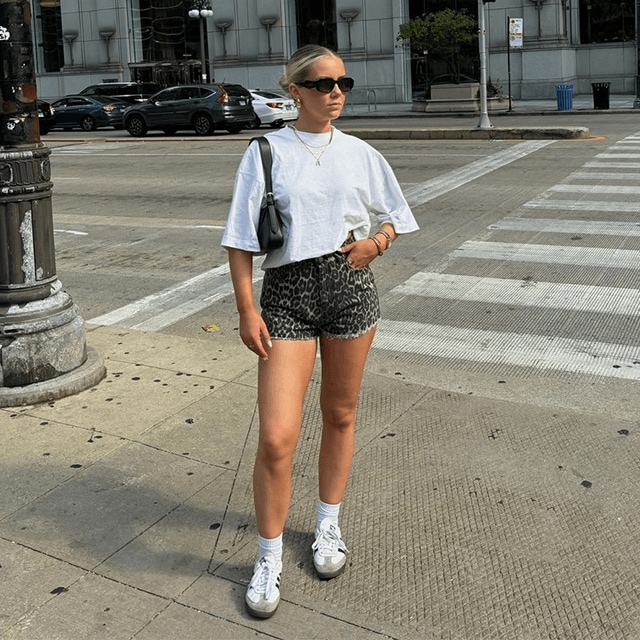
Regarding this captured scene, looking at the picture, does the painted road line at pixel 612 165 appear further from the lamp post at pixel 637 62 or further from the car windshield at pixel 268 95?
the lamp post at pixel 637 62

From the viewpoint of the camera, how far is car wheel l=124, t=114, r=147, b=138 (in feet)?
94.9

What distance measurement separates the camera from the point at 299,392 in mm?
3428

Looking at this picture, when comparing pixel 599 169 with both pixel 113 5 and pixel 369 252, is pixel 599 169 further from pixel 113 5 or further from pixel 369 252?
pixel 113 5

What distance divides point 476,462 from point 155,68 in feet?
144

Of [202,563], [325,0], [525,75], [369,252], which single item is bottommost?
[202,563]

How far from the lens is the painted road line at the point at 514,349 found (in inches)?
244

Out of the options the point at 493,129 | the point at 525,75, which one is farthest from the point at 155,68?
the point at 493,129

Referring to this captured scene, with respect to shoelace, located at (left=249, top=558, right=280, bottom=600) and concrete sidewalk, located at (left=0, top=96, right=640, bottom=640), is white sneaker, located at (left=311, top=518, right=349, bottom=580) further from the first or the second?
shoelace, located at (left=249, top=558, right=280, bottom=600)

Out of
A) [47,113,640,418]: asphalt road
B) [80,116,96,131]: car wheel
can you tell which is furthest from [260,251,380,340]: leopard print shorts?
[80,116,96,131]: car wheel

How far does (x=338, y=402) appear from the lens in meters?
3.62

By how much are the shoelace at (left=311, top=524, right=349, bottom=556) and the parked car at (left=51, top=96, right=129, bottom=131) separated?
3187cm

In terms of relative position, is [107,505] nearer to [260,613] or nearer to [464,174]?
[260,613]

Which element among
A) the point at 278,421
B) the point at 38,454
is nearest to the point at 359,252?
the point at 278,421

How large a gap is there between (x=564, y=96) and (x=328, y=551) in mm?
28847
